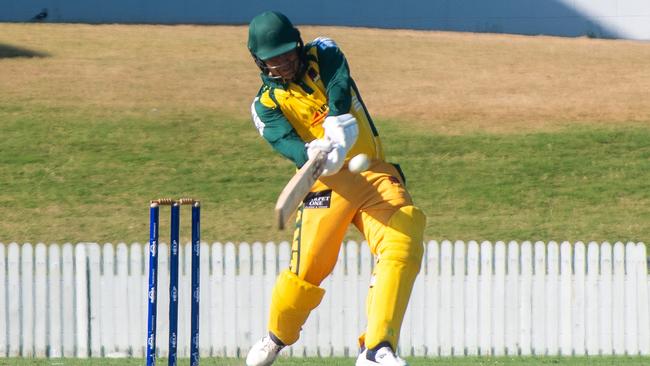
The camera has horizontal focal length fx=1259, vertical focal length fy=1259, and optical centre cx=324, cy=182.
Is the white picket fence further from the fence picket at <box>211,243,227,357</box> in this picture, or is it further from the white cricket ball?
the white cricket ball

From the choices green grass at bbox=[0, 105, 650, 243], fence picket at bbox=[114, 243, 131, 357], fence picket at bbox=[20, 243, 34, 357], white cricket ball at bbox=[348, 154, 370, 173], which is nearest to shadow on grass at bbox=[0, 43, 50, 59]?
green grass at bbox=[0, 105, 650, 243]

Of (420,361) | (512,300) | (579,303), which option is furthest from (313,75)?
(579,303)

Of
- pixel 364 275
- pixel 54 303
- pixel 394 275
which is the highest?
pixel 394 275

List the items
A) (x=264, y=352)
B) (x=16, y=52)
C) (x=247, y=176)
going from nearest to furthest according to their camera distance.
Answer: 1. (x=264, y=352)
2. (x=247, y=176)
3. (x=16, y=52)

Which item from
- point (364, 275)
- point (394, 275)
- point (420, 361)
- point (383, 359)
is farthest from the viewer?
point (364, 275)

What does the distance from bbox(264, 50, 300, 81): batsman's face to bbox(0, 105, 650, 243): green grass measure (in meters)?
9.33

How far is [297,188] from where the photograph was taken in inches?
211

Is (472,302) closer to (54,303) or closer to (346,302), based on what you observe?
(346,302)

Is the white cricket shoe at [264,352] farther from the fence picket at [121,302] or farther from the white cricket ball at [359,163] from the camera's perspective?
the fence picket at [121,302]

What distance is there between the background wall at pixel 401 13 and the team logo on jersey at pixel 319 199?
1003 inches

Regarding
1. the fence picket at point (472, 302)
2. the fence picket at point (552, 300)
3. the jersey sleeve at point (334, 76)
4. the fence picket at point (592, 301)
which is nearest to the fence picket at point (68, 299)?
the fence picket at point (472, 302)

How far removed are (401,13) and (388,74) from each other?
22.3 feet

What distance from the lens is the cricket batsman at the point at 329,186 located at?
221 inches

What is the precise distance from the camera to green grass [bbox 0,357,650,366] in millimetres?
9852
